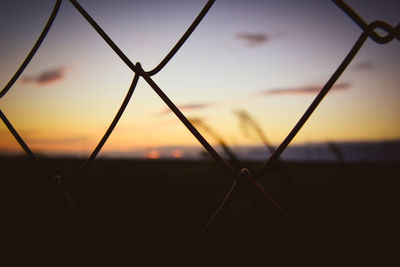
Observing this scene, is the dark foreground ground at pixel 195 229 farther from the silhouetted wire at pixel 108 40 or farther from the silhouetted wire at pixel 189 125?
the silhouetted wire at pixel 108 40

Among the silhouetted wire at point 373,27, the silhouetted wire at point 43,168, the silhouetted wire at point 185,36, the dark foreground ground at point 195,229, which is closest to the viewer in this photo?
the silhouetted wire at point 373,27

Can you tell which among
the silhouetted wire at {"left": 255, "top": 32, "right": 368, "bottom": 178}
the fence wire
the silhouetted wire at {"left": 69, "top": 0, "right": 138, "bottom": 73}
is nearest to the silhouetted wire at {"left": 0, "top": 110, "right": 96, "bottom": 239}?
the fence wire

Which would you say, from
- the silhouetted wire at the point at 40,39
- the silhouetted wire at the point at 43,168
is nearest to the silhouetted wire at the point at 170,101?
the silhouetted wire at the point at 40,39

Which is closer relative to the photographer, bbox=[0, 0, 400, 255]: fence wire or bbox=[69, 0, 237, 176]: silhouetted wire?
bbox=[0, 0, 400, 255]: fence wire

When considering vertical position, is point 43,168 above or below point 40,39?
below

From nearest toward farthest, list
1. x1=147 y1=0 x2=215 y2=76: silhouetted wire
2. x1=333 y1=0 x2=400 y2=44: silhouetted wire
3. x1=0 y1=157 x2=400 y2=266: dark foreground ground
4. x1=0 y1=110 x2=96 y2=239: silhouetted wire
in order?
x1=333 y1=0 x2=400 y2=44: silhouetted wire
x1=147 y1=0 x2=215 y2=76: silhouetted wire
x1=0 y1=110 x2=96 y2=239: silhouetted wire
x1=0 y1=157 x2=400 y2=266: dark foreground ground

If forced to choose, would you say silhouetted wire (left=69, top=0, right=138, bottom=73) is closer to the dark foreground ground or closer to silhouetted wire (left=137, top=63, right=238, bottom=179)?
silhouetted wire (left=137, top=63, right=238, bottom=179)

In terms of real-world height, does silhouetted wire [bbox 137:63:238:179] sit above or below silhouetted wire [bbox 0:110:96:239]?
below

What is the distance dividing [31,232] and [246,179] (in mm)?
1718

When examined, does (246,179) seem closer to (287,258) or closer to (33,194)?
(287,258)

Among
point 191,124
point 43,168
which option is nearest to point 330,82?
point 191,124

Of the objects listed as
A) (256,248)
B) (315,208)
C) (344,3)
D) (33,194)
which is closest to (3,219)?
(33,194)

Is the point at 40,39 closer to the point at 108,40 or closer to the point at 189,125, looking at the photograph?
the point at 108,40

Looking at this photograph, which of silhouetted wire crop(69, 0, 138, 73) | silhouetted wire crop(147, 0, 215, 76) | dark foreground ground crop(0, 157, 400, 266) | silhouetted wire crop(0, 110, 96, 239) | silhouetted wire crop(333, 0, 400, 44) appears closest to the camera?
silhouetted wire crop(333, 0, 400, 44)
